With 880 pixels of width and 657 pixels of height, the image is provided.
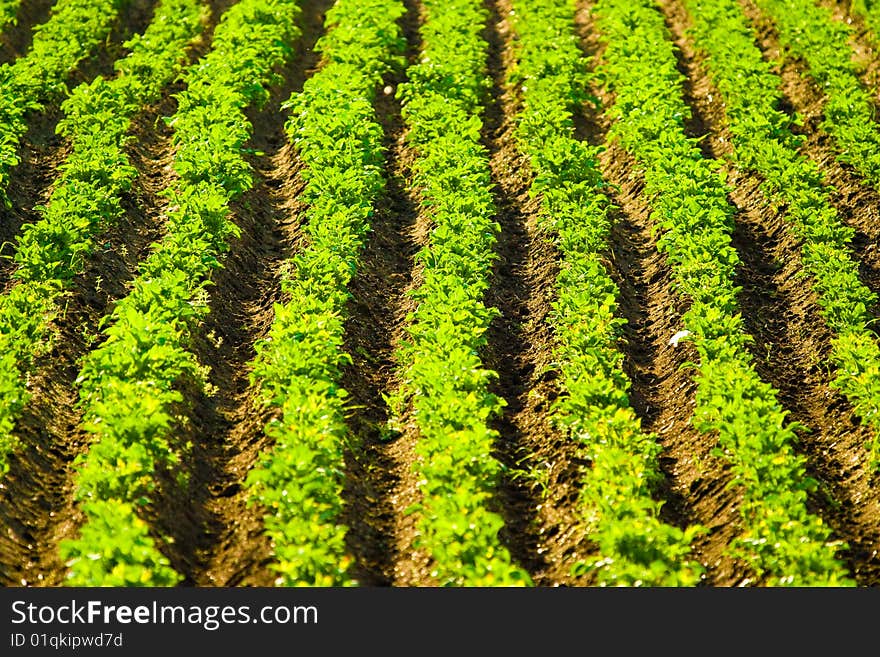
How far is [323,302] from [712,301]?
365 centimetres

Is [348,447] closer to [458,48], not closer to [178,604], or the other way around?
[178,604]

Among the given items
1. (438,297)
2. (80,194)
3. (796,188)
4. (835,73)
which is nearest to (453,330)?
(438,297)

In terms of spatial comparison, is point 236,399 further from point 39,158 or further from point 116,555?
point 39,158

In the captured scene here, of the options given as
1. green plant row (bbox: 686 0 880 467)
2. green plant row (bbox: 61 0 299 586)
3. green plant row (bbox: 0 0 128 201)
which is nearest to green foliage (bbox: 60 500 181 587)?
green plant row (bbox: 61 0 299 586)

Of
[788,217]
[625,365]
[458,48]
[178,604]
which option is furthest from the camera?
[458,48]

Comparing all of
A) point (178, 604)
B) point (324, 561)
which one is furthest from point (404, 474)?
point (178, 604)

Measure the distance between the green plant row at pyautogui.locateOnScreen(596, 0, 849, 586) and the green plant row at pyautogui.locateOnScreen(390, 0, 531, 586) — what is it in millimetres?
1784

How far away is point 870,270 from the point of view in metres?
11.3

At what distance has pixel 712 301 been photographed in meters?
10.3

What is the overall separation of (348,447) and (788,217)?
569cm

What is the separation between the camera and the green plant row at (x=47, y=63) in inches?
496

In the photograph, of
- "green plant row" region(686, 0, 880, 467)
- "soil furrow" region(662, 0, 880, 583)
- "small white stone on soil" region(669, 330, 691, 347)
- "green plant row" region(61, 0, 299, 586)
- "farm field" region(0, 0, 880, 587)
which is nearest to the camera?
"green plant row" region(61, 0, 299, 586)

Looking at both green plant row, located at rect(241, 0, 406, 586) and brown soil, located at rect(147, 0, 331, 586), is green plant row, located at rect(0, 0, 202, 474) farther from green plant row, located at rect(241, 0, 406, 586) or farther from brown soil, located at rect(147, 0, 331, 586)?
green plant row, located at rect(241, 0, 406, 586)

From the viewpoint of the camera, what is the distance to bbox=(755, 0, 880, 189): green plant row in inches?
497
